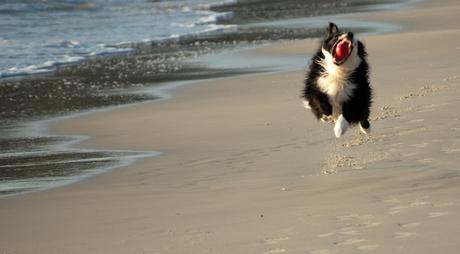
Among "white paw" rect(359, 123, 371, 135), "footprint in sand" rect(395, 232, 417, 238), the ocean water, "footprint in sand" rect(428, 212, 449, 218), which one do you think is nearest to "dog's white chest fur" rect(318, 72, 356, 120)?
"white paw" rect(359, 123, 371, 135)

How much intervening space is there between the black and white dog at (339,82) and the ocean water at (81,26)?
28.8 feet

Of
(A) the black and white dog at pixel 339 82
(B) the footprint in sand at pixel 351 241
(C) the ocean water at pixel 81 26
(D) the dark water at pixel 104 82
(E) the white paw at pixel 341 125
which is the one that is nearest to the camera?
(B) the footprint in sand at pixel 351 241

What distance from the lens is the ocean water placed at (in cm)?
1707

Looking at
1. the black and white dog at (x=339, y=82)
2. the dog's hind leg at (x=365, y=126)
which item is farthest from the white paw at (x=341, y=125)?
the dog's hind leg at (x=365, y=126)

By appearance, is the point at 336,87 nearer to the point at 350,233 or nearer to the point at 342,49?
the point at 342,49

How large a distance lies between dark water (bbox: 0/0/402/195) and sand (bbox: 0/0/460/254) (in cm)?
42

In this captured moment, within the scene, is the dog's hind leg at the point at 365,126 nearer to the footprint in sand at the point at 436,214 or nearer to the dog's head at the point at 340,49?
the dog's head at the point at 340,49

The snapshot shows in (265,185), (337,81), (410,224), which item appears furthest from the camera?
(337,81)

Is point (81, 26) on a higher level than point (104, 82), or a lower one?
lower

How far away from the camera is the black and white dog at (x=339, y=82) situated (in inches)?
247

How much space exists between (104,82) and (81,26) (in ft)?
30.1

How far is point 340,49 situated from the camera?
6.23 meters

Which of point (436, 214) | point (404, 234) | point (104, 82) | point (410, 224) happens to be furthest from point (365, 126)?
point (104, 82)

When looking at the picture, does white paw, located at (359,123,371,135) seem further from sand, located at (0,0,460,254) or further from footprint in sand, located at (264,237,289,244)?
footprint in sand, located at (264,237,289,244)
